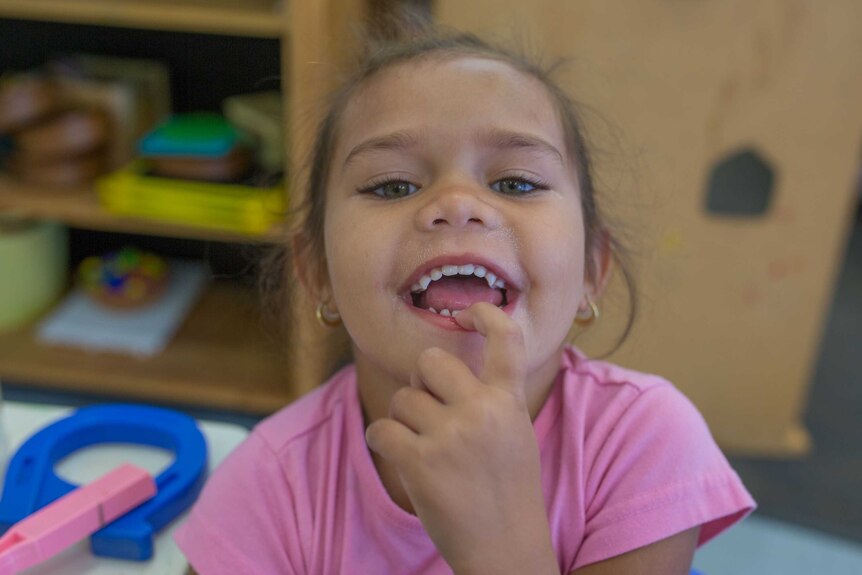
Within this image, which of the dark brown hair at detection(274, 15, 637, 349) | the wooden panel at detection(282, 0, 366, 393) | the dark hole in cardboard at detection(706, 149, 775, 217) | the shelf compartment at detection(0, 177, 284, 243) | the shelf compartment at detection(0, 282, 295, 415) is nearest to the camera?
the dark brown hair at detection(274, 15, 637, 349)

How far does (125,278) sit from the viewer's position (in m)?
1.89

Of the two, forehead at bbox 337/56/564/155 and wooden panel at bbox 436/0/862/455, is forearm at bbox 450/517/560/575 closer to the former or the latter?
forehead at bbox 337/56/564/155

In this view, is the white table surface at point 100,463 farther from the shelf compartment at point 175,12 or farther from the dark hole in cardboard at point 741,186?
the dark hole in cardboard at point 741,186

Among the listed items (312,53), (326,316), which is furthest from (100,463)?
(312,53)

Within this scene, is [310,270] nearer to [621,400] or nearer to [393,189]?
[393,189]

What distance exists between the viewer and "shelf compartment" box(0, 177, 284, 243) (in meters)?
1.65

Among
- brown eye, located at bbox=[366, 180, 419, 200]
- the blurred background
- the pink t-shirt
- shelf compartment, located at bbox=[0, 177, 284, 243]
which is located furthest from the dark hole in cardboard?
brown eye, located at bbox=[366, 180, 419, 200]

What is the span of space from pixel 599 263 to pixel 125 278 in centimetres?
135

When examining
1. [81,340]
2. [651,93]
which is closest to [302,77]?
[651,93]

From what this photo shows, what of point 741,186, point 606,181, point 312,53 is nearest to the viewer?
point 606,181

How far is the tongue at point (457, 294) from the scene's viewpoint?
63 centimetres

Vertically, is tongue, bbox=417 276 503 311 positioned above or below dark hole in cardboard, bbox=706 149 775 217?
above

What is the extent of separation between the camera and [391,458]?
54 centimetres

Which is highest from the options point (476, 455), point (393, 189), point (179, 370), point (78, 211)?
point (393, 189)
